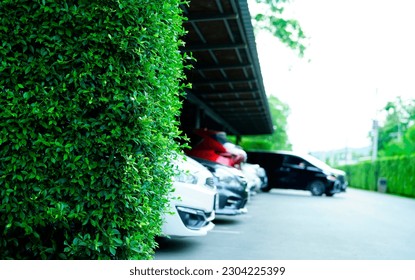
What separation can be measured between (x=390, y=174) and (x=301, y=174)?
11.8 meters

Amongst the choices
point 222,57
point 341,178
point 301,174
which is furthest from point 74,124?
point 341,178

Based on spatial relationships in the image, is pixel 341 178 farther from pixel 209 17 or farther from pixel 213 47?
pixel 209 17

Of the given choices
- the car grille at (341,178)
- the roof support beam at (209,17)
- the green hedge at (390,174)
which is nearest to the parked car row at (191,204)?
the roof support beam at (209,17)

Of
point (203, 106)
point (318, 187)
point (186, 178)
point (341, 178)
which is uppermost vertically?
point (203, 106)

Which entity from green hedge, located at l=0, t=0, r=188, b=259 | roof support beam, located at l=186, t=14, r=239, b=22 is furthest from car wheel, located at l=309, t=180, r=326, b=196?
green hedge, located at l=0, t=0, r=188, b=259

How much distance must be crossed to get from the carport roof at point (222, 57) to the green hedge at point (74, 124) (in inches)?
177

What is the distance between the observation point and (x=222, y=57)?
12.0m

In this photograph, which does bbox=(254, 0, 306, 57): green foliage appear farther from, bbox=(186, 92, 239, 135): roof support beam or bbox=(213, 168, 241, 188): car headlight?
bbox=(213, 168, 241, 188): car headlight

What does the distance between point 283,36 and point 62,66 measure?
18.0m

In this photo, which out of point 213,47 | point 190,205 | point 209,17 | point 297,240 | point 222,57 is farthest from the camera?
point 222,57

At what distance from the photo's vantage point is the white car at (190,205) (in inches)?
254

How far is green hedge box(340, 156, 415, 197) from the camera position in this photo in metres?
27.5

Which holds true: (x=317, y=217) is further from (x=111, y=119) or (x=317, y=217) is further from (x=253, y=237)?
(x=111, y=119)

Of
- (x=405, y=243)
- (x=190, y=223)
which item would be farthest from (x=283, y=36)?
(x=190, y=223)
